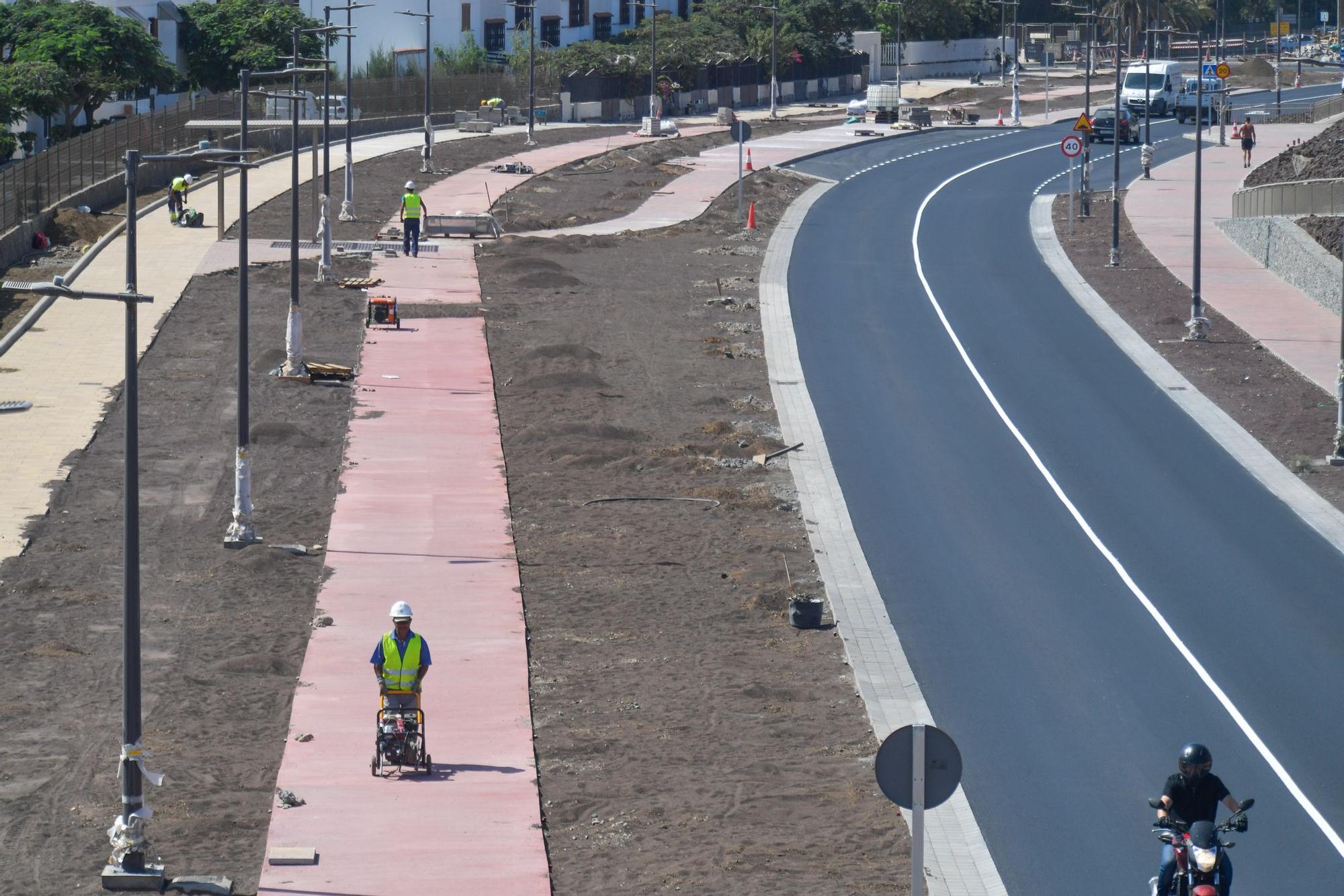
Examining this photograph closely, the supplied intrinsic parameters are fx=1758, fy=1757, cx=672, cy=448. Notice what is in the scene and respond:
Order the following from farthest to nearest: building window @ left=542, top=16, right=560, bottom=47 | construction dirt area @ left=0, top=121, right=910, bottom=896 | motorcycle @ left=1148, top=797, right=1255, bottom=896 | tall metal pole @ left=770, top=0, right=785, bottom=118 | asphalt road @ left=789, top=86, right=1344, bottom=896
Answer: building window @ left=542, top=16, right=560, bottom=47 → tall metal pole @ left=770, top=0, right=785, bottom=118 → asphalt road @ left=789, top=86, right=1344, bottom=896 → construction dirt area @ left=0, top=121, right=910, bottom=896 → motorcycle @ left=1148, top=797, right=1255, bottom=896

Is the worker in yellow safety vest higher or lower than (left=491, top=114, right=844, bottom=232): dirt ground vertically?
lower

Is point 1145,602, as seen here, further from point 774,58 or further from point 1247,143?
point 774,58

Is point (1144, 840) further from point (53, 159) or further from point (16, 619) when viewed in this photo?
point (53, 159)

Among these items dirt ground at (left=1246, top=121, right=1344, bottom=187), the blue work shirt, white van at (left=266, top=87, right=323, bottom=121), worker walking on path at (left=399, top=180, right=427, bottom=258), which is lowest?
the blue work shirt

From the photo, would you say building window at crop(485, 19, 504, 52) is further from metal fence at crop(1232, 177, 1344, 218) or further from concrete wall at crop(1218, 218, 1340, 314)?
concrete wall at crop(1218, 218, 1340, 314)

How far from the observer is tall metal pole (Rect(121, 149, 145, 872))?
14.6 metres

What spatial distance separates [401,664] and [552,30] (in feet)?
322

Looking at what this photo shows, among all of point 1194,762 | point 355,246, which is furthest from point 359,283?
point 1194,762

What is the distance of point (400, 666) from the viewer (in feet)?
53.9

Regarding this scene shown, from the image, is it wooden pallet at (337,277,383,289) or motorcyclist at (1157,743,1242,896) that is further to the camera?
wooden pallet at (337,277,383,289)

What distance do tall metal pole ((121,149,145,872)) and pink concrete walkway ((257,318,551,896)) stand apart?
47.2 inches

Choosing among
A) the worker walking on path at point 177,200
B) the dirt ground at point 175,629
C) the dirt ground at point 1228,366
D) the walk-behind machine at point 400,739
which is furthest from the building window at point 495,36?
the walk-behind machine at point 400,739

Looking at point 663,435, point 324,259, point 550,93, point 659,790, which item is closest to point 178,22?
point 550,93

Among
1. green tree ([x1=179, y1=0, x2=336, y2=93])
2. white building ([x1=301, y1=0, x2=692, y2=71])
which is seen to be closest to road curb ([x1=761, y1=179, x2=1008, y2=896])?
green tree ([x1=179, y1=0, x2=336, y2=93])
